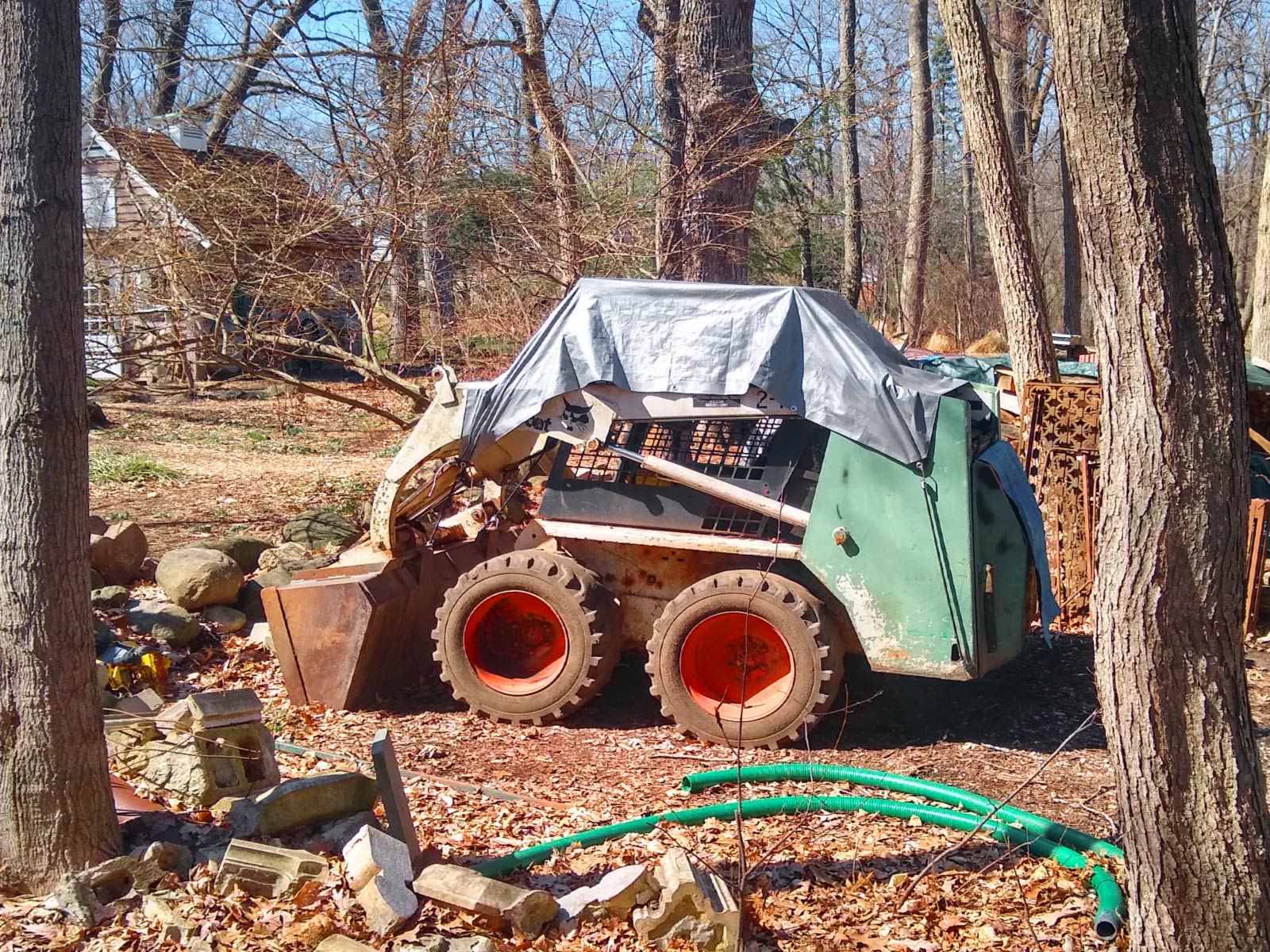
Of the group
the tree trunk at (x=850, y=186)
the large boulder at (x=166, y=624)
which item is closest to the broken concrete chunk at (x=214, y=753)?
the large boulder at (x=166, y=624)

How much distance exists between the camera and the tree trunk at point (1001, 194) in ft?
31.4

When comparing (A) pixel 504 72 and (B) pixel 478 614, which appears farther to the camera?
(A) pixel 504 72

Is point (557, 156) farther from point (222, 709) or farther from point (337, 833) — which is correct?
point (337, 833)

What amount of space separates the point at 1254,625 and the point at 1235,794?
5.37 meters

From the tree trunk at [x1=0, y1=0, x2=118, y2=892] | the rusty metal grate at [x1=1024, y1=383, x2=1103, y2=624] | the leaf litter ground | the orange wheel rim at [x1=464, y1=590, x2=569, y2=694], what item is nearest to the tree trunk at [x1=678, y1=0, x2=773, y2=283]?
the rusty metal grate at [x1=1024, y1=383, x2=1103, y2=624]

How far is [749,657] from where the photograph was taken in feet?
20.3

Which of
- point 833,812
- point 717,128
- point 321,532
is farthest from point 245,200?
point 833,812

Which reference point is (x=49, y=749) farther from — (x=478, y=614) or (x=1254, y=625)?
(x=1254, y=625)

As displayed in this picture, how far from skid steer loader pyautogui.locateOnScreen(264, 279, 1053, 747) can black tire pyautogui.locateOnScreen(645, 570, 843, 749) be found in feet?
0.04

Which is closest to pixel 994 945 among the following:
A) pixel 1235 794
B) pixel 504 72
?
pixel 1235 794

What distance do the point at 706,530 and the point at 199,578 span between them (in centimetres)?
378

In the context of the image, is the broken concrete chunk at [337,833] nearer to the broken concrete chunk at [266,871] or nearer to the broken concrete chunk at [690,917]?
the broken concrete chunk at [266,871]

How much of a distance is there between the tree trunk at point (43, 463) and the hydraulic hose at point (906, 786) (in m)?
2.47

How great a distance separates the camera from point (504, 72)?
445 inches
